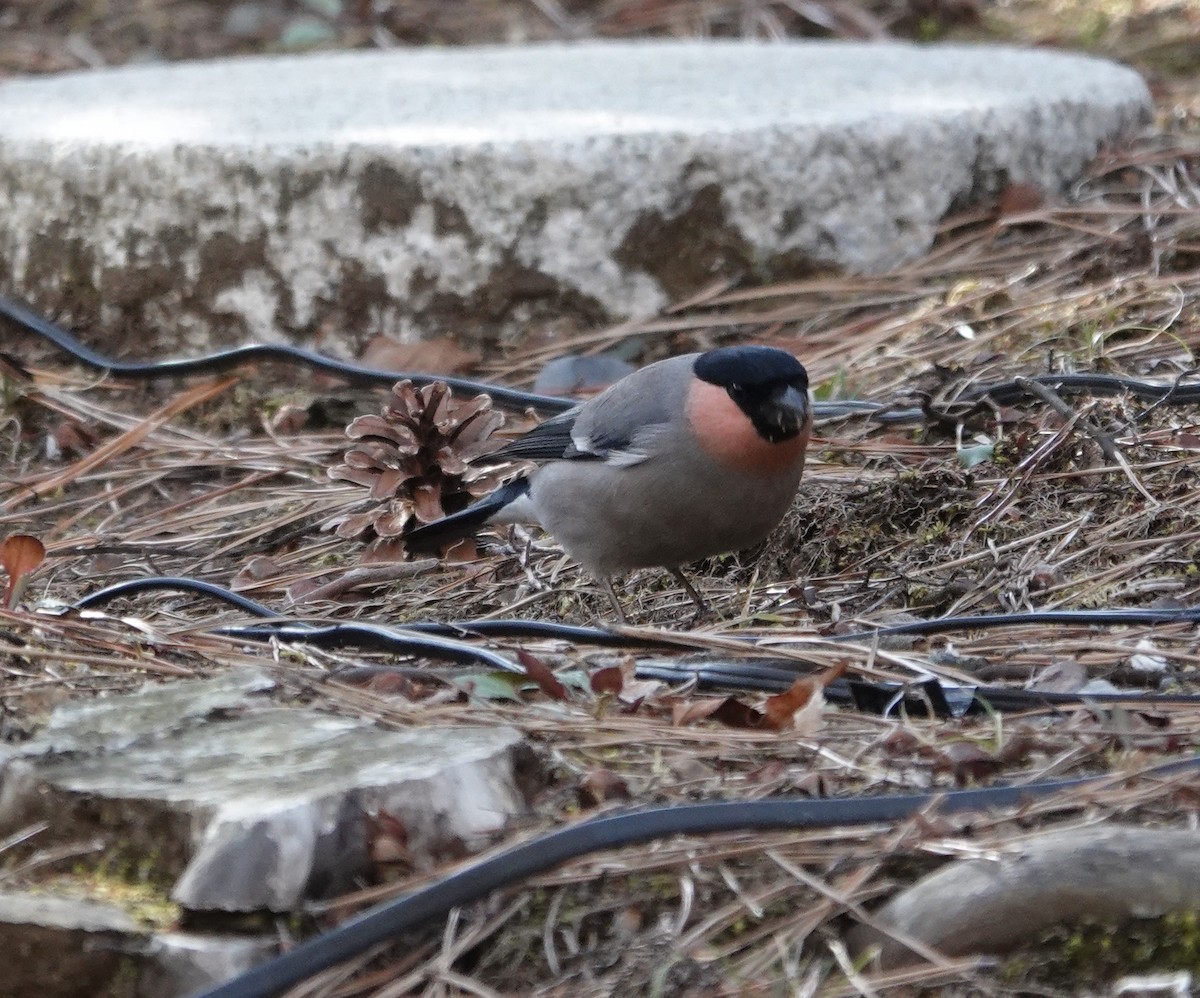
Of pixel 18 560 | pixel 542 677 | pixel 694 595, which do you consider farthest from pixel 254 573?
pixel 542 677

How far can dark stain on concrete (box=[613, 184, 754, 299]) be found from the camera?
5324 millimetres


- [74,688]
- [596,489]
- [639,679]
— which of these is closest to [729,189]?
[596,489]

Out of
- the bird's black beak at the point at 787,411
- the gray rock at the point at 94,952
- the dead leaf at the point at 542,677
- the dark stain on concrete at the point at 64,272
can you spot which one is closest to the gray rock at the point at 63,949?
the gray rock at the point at 94,952

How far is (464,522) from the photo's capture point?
4.51 metres

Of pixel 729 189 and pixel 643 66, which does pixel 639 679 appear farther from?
pixel 643 66

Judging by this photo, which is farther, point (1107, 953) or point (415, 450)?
point (415, 450)

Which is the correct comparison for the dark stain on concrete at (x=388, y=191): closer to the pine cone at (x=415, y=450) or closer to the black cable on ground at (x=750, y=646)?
the pine cone at (x=415, y=450)

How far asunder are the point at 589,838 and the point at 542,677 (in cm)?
67

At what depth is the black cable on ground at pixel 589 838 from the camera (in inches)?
84.1

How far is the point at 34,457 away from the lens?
5.26 meters

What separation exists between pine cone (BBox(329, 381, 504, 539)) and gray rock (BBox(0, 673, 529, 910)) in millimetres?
1761

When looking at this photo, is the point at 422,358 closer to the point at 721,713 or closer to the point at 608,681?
the point at 608,681

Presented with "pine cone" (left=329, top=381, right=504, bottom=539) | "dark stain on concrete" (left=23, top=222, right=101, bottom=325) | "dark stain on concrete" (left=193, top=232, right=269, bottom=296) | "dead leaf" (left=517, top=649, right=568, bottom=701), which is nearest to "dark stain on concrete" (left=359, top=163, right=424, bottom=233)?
"dark stain on concrete" (left=193, top=232, right=269, bottom=296)

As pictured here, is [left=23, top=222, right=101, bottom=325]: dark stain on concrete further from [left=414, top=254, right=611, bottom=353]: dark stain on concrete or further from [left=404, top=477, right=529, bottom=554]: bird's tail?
[left=404, top=477, right=529, bottom=554]: bird's tail
